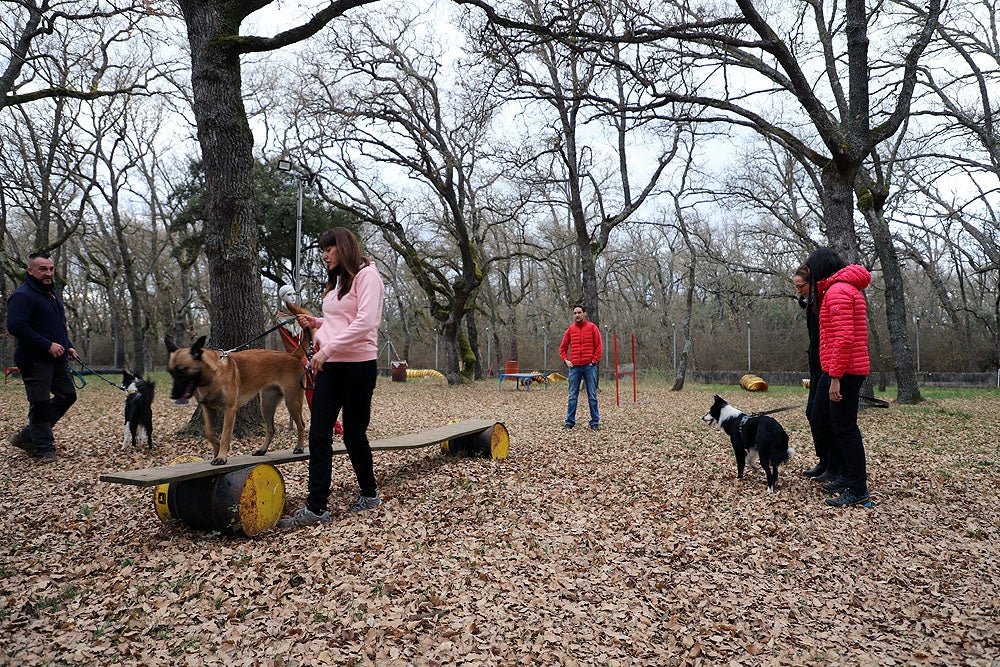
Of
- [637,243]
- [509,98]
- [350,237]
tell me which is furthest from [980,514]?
[637,243]

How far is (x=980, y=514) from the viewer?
4789mm

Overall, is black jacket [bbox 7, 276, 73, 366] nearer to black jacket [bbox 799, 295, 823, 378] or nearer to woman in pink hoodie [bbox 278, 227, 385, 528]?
woman in pink hoodie [bbox 278, 227, 385, 528]

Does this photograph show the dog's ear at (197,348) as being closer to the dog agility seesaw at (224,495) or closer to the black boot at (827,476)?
the dog agility seesaw at (224,495)

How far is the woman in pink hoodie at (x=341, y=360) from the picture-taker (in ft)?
13.5

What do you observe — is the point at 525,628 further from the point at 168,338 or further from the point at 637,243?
the point at 637,243

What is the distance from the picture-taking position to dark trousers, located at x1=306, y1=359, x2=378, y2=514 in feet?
13.6

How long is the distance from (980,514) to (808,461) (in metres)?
1.92

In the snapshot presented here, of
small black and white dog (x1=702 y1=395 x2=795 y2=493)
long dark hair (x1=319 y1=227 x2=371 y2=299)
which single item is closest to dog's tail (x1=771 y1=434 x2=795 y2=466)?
small black and white dog (x1=702 y1=395 x2=795 y2=493)

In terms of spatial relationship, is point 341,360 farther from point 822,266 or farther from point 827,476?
point 827,476

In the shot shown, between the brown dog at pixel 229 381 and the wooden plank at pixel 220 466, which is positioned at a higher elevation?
the brown dog at pixel 229 381

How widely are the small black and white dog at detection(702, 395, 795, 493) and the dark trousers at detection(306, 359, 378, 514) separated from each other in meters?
3.51

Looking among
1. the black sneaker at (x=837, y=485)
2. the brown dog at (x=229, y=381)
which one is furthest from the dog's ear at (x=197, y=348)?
the black sneaker at (x=837, y=485)

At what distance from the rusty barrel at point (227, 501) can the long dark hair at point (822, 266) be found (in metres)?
4.72

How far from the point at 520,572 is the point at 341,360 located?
180cm
